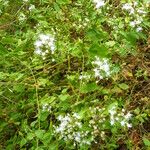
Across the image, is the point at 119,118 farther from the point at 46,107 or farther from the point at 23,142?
the point at 23,142

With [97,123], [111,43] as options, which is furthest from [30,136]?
[111,43]

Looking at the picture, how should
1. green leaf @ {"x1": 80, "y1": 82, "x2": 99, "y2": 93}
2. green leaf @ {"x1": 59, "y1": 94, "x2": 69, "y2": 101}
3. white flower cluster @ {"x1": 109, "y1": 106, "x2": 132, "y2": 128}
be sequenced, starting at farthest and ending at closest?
green leaf @ {"x1": 59, "y1": 94, "x2": 69, "y2": 101}, green leaf @ {"x1": 80, "y1": 82, "x2": 99, "y2": 93}, white flower cluster @ {"x1": 109, "y1": 106, "x2": 132, "y2": 128}

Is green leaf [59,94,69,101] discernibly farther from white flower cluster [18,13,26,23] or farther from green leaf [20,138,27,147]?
white flower cluster [18,13,26,23]

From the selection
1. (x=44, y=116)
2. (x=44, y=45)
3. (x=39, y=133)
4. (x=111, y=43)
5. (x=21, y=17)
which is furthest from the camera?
(x=21, y=17)

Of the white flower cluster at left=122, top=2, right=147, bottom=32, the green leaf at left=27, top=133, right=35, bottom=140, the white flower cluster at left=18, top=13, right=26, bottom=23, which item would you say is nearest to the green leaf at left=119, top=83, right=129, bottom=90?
the white flower cluster at left=122, top=2, right=147, bottom=32

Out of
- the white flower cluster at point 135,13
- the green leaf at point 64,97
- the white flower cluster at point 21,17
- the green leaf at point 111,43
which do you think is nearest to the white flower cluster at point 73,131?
the green leaf at point 64,97

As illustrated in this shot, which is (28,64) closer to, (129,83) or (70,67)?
(70,67)

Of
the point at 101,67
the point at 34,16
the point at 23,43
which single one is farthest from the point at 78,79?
the point at 34,16
